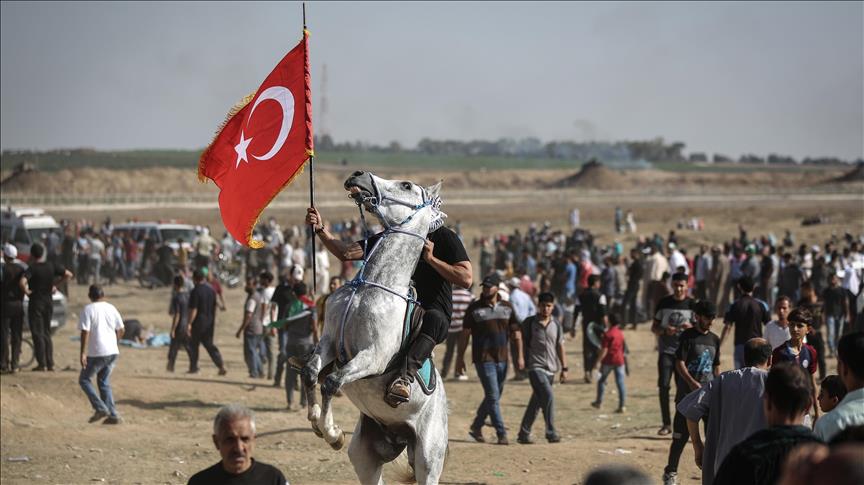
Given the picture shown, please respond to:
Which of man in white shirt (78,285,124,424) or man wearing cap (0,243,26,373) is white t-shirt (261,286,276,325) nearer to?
man wearing cap (0,243,26,373)

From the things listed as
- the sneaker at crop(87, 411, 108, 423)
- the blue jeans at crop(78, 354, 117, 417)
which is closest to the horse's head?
the blue jeans at crop(78, 354, 117, 417)

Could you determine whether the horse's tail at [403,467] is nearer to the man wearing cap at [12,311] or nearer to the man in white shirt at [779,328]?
the man in white shirt at [779,328]

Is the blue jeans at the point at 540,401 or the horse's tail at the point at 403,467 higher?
the horse's tail at the point at 403,467

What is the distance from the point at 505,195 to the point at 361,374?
280ft

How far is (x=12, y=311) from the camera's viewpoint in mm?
18141

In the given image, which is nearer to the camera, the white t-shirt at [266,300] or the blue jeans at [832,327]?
the white t-shirt at [266,300]

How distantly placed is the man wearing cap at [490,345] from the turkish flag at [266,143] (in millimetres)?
4241

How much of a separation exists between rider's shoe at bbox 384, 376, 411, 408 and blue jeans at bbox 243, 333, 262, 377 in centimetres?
1095

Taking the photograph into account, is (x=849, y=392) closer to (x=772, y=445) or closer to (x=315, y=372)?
(x=772, y=445)

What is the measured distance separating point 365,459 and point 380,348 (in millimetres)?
1067

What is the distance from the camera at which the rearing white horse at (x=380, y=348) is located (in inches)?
318

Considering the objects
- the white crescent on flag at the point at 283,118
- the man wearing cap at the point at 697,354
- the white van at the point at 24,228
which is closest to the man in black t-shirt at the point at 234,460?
the white crescent on flag at the point at 283,118

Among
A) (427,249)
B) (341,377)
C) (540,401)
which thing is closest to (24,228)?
(540,401)

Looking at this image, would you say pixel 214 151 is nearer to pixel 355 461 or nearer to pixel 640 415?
pixel 355 461
